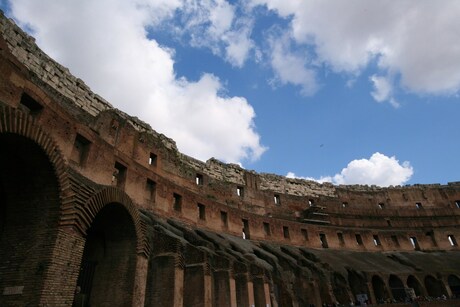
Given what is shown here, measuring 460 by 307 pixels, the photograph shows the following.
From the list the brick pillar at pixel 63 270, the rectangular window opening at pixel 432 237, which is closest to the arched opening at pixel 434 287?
the rectangular window opening at pixel 432 237

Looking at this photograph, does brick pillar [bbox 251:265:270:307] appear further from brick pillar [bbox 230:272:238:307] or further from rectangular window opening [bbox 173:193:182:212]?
rectangular window opening [bbox 173:193:182:212]

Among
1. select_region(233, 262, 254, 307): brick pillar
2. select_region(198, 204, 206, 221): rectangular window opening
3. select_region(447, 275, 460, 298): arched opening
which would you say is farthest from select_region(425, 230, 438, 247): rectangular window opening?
select_region(233, 262, 254, 307): brick pillar

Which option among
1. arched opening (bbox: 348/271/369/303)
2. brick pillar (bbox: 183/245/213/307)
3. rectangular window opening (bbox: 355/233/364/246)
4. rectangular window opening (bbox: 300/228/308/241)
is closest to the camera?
brick pillar (bbox: 183/245/213/307)

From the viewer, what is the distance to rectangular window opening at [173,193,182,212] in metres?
18.6

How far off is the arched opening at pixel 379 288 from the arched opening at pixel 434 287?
17.3 ft

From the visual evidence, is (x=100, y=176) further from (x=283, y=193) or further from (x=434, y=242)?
(x=434, y=242)

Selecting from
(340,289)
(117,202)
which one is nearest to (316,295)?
(340,289)

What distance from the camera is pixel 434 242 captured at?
3391cm

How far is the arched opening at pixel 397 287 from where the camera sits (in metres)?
23.7

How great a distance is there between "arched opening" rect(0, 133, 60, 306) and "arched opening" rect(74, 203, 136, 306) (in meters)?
2.10

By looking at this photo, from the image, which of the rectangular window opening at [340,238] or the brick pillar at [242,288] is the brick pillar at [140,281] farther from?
the rectangular window opening at [340,238]

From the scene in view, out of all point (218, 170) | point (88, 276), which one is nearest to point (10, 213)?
point (88, 276)

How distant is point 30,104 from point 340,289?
21.8 m

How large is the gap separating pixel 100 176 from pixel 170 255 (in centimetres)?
539
